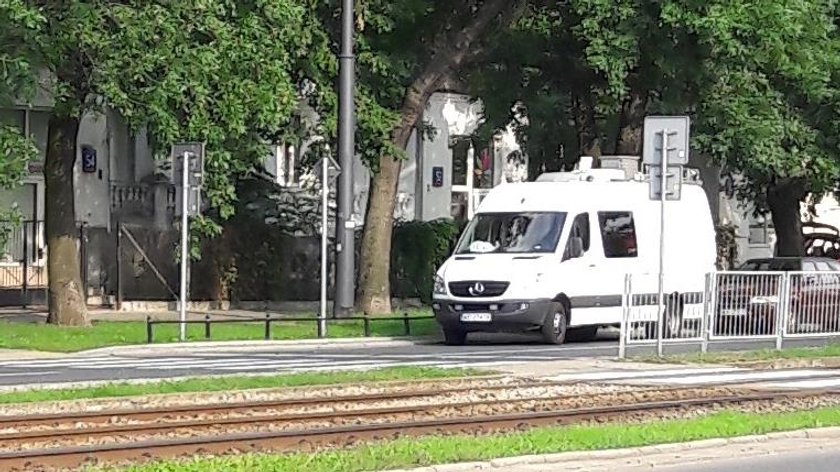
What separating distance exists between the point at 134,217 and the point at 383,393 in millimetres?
24786

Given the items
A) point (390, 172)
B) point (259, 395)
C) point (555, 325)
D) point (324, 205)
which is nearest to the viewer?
Answer: point (259, 395)

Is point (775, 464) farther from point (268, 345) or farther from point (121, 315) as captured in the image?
point (121, 315)

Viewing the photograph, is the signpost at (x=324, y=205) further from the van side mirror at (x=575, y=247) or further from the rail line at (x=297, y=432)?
the rail line at (x=297, y=432)

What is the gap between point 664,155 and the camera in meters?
22.8

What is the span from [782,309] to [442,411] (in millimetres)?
10477

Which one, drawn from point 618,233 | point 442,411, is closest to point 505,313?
point 618,233

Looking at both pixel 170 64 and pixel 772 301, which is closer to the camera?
pixel 772 301

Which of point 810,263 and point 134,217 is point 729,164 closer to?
point 810,263

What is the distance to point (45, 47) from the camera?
2541cm

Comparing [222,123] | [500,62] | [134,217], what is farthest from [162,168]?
[222,123]

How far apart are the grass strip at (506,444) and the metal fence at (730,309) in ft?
25.4

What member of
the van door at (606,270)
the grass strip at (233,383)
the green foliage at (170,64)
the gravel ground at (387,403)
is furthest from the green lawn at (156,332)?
the gravel ground at (387,403)

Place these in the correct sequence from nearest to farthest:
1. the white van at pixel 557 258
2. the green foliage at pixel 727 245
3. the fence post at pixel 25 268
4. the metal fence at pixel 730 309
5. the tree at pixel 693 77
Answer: the metal fence at pixel 730 309 < the white van at pixel 557 258 < the tree at pixel 693 77 < the fence post at pixel 25 268 < the green foliage at pixel 727 245

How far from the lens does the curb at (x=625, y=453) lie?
1184cm
